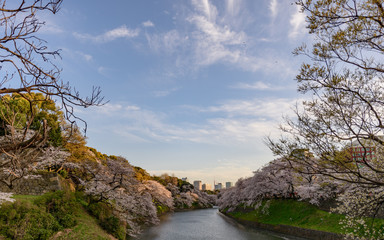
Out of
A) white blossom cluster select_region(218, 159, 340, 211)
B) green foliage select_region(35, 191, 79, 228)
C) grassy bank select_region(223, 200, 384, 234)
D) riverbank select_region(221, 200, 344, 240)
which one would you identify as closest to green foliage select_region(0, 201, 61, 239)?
green foliage select_region(35, 191, 79, 228)

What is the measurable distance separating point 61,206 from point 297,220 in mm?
26529

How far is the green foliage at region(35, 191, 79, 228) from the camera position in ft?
59.3

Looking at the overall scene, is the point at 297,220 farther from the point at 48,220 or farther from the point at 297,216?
the point at 48,220

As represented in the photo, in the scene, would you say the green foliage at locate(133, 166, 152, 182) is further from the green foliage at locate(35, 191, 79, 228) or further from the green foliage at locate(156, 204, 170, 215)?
the green foliage at locate(35, 191, 79, 228)

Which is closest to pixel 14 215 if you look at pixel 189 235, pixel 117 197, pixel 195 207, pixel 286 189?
pixel 117 197

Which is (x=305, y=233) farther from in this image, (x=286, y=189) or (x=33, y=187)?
(x=33, y=187)

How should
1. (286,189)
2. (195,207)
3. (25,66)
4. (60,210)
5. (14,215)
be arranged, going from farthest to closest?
(195,207)
(286,189)
(60,210)
(14,215)
(25,66)

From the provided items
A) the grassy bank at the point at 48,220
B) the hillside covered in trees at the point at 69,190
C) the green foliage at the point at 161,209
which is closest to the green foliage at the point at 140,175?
the green foliage at the point at 161,209

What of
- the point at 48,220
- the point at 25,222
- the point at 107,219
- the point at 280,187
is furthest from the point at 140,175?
the point at 25,222

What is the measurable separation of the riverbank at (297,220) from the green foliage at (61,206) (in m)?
23.1

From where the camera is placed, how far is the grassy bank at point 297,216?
960 inches

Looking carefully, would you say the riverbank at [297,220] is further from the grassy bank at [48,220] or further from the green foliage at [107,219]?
the grassy bank at [48,220]

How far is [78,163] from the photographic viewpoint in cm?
2994

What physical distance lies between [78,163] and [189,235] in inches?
647
